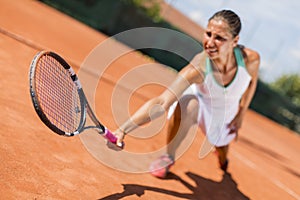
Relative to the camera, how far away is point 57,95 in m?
2.41

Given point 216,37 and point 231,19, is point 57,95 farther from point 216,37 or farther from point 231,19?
point 231,19

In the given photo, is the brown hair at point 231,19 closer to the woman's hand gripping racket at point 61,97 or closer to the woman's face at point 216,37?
the woman's face at point 216,37

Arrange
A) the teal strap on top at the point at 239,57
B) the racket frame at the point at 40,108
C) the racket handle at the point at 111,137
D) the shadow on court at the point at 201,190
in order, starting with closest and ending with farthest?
the racket frame at the point at 40,108 → the racket handle at the point at 111,137 → the shadow on court at the point at 201,190 → the teal strap on top at the point at 239,57

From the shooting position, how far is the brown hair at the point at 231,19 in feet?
10.0

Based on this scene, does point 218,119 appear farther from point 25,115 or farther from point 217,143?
point 25,115

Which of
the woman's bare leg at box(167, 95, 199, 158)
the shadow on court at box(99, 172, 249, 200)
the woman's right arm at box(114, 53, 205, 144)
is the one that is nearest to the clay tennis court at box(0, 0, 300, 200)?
the shadow on court at box(99, 172, 249, 200)

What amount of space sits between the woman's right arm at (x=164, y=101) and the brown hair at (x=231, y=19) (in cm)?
34

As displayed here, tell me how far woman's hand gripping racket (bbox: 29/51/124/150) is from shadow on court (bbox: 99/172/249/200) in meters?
0.44

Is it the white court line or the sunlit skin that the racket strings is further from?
the white court line

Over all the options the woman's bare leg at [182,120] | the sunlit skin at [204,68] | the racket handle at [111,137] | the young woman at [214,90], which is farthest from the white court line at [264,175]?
the racket handle at [111,137]

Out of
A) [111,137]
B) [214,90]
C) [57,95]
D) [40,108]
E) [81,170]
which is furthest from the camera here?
[214,90]

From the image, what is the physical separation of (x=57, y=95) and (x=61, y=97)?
→ 52 mm

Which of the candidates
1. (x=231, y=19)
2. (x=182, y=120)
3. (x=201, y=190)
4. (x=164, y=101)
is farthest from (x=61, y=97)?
(x=201, y=190)

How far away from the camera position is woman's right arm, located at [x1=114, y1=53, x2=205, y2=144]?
2712 mm
